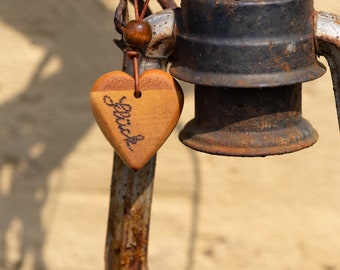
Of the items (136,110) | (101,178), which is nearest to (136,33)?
(136,110)

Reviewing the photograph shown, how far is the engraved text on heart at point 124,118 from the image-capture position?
909 millimetres

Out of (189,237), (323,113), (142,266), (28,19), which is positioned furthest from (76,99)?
(142,266)

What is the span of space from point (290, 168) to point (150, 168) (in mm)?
665

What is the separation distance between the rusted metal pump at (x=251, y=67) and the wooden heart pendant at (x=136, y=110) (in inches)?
1.2

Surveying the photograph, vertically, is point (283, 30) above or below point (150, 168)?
above

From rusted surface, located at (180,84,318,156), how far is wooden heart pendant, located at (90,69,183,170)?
4cm

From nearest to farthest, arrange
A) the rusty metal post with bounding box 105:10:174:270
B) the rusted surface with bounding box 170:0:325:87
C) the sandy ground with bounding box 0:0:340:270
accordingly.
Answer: the rusted surface with bounding box 170:0:325:87
the rusty metal post with bounding box 105:10:174:270
the sandy ground with bounding box 0:0:340:270

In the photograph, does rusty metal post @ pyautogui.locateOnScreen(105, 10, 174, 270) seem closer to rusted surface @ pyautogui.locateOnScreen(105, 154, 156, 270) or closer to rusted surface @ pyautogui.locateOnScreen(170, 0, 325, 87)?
rusted surface @ pyautogui.locateOnScreen(105, 154, 156, 270)

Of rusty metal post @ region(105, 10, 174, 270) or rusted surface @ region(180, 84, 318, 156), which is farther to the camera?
rusty metal post @ region(105, 10, 174, 270)

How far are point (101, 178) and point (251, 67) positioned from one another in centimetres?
91

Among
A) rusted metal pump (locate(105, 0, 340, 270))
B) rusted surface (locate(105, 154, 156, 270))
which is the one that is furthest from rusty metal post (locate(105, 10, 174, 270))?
rusted metal pump (locate(105, 0, 340, 270))

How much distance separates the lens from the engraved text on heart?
91cm

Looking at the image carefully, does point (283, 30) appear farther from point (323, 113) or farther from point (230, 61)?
point (323, 113)

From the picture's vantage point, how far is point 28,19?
1646mm
